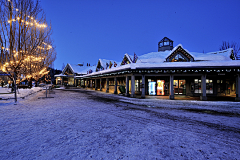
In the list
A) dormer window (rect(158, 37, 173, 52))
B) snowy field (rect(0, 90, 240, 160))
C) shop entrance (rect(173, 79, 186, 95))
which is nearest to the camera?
snowy field (rect(0, 90, 240, 160))

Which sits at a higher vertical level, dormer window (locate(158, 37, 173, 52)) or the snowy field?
dormer window (locate(158, 37, 173, 52))

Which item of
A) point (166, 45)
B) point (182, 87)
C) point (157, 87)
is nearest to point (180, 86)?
point (182, 87)

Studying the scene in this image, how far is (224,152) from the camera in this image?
3.34 metres

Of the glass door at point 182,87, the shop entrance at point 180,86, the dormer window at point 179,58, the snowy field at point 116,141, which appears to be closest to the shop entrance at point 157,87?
the shop entrance at point 180,86

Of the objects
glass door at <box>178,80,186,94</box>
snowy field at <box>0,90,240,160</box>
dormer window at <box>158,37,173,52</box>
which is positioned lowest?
snowy field at <box>0,90,240,160</box>

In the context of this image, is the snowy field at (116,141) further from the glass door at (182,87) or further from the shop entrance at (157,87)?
the glass door at (182,87)

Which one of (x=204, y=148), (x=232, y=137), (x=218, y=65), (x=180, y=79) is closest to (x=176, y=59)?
(x=180, y=79)

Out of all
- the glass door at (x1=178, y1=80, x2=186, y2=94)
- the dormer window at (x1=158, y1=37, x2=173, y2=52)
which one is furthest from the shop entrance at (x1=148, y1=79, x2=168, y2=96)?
the dormer window at (x1=158, y1=37, x2=173, y2=52)

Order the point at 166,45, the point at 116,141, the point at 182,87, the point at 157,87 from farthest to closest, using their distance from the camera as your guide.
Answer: the point at 166,45, the point at 157,87, the point at 182,87, the point at 116,141

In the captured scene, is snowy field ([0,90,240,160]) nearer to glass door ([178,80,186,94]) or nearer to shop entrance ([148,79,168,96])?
shop entrance ([148,79,168,96])

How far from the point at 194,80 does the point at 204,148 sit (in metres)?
17.5

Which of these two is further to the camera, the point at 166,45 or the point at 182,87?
the point at 166,45

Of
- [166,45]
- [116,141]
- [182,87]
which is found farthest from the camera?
[166,45]

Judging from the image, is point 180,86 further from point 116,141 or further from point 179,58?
point 116,141
